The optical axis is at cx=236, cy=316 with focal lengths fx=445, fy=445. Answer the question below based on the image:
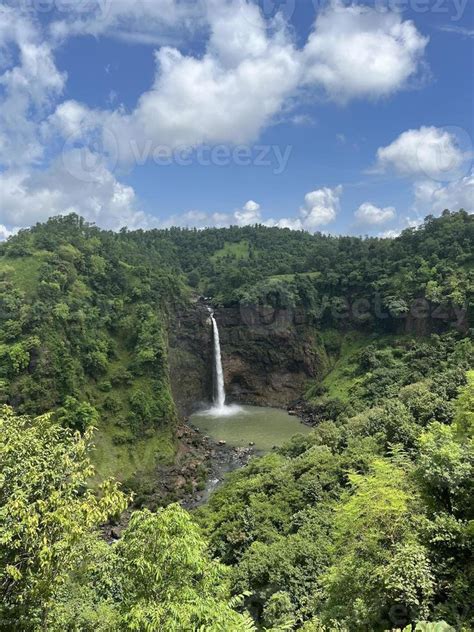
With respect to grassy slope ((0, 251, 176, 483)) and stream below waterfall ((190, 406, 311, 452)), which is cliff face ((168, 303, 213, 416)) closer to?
stream below waterfall ((190, 406, 311, 452))

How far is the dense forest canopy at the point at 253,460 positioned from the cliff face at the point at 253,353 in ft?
7.15

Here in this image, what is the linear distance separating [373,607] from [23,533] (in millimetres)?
6883

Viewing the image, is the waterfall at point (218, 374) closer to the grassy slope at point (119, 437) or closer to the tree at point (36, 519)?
the grassy slope at point (119, 437)

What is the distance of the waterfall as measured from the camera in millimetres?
55438

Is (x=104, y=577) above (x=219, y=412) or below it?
above

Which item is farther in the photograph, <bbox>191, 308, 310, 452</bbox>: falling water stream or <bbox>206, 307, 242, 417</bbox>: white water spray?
<bbox>206, 307, 242, 417</bbox>: white water spray

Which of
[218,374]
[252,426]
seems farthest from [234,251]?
[252,426]

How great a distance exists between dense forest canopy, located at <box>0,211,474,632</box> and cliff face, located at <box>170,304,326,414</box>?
2178mm

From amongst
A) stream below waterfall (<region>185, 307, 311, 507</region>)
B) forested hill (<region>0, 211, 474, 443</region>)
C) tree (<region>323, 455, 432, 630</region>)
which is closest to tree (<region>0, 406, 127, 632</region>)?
tree (<region>323, 455, 432, 630</region>)

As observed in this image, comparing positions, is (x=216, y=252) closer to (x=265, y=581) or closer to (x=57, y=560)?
(x=265, y=581)

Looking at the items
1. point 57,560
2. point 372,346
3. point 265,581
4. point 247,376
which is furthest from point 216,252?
point 57,560

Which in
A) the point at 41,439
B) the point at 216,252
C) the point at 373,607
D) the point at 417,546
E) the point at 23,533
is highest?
the point at 216,252

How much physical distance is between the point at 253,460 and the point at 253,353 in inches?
984

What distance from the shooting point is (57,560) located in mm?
6902
